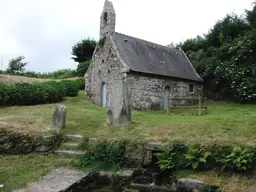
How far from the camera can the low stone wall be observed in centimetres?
794

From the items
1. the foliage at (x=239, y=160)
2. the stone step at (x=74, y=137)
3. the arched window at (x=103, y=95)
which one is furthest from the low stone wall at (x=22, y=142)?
the arched window at (x=103, y=95)

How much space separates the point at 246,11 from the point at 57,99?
16.0 meters

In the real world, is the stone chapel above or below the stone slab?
above

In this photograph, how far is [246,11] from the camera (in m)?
20.2

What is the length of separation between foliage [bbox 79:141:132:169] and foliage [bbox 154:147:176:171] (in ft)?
2.86

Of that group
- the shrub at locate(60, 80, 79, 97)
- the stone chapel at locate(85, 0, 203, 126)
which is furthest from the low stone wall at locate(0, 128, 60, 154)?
the shrub at locate(60, 80, 79, 97)

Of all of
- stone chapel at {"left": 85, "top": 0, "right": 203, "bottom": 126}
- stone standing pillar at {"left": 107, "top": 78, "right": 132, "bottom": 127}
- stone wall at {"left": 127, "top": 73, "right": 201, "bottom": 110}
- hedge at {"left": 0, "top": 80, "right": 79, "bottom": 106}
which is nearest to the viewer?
stone standing pillar at {"left": 107, "top": 78, "right": 132, "bottom": 127}

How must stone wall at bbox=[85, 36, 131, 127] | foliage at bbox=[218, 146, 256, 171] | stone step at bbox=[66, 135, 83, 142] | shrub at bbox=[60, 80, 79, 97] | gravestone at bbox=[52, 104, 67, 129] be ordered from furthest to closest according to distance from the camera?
1. shrub at bbox=[60, 80, 79, 97]
2. stone wall at bbox=[85, 36, 131, 127]
3. gravestone at bbox=[52, 104, 67, 129]
4. stone step at bbox=[66, 135, 83, 142]
5. foliage at bbox=[218, 146, 256, 171]

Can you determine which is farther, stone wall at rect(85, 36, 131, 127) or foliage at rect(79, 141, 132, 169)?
stone wall at rect(85, 36, 131, 127)

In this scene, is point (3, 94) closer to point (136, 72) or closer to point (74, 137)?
point (136, 72)

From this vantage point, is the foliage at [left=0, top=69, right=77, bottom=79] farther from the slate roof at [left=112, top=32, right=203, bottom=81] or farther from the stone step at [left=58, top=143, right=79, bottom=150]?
the stone step at [left=58, top=143, right=79, bottom=150]

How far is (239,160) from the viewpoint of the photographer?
590 centimetres

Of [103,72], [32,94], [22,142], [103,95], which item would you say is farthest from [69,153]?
[103,72]

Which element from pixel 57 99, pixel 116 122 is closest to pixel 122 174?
pixel 116 122
